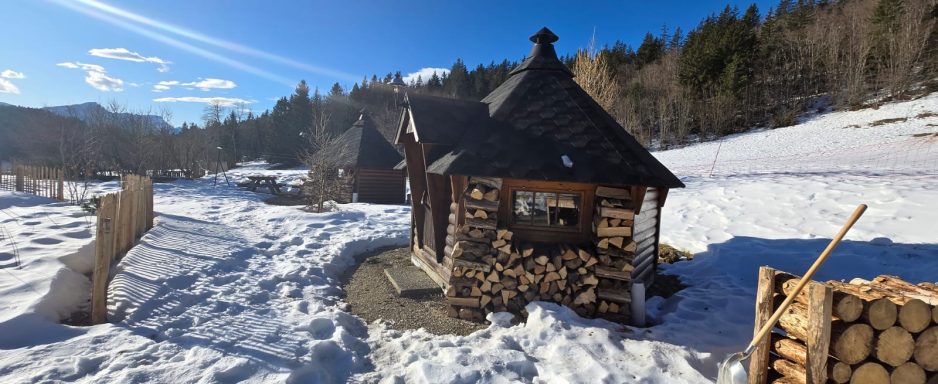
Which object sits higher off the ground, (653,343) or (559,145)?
(559,145)

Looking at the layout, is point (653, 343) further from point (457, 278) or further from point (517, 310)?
point (457, 278)

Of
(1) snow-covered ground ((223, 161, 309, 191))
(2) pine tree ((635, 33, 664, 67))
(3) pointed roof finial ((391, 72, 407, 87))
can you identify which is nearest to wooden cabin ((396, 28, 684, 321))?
(3) pointed roof finial ((391, 72, 407, 87))

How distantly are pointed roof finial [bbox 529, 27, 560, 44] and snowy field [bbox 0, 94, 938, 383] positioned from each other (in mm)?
5503

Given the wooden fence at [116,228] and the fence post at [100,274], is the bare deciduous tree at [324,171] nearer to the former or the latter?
the wooden fence at [116,228]

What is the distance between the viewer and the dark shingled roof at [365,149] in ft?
64.2

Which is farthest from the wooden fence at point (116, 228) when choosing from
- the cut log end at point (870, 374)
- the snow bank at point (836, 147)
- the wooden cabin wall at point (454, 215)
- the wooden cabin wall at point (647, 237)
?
the snow bank at point (836, 147)

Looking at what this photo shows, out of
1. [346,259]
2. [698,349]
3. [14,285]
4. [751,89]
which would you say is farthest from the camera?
[751,89]

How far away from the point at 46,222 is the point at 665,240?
16.4 metres

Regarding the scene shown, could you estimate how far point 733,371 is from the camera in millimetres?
2770

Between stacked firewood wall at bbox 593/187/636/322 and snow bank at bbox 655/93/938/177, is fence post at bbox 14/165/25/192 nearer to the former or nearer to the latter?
stacked firewood wall at bbox 593/187/636/322

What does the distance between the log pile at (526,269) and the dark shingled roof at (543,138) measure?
17.4 inches

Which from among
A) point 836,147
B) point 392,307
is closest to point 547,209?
point 392,307

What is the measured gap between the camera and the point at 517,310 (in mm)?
5789

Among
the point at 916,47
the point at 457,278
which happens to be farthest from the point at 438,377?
the point at 916,47
